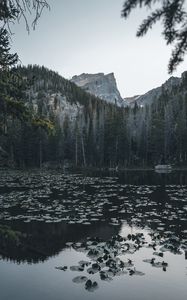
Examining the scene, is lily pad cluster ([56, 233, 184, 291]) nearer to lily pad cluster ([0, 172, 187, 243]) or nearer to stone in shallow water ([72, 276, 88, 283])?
stone in shallow water ([72, 276, 88, 283])

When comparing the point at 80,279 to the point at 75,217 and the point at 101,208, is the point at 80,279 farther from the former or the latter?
the point at 101,208

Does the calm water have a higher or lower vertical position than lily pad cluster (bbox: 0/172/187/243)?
lower

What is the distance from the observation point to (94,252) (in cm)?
1555

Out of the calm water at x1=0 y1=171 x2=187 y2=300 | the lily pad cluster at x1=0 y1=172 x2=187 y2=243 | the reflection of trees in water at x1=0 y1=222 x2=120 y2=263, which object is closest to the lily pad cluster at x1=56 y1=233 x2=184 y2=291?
the calm water at x1=0 y1=171 x2=187 y2=300

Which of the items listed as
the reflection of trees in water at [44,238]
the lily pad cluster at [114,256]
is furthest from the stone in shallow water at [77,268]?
the reflection of trees in water at [44,238]

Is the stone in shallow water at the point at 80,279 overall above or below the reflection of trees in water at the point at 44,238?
below

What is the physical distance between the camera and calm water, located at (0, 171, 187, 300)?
1235 centimetres

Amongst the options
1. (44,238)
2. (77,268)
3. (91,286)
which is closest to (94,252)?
(77,268)

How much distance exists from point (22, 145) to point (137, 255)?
86.2m

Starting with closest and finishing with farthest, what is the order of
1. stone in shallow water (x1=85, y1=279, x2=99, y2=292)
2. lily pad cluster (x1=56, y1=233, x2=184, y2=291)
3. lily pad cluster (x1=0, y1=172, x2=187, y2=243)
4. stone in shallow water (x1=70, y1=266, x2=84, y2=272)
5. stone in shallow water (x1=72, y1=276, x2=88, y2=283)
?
stone in shallow water (x1=85, y1=279, x2=99, y2=292) → stone in shallow water (x1=72, y1=276, x2=88, y2=283) → lily pad cluster (x1=56, y1=233, x2=184, y2=291) → stone in shallow water (x1=70, y1=266, x2=84, y2=272) → lily pad cluster (x1=0, y1=172, x2=187, y2=243)

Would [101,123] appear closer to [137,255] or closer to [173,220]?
[173,220]

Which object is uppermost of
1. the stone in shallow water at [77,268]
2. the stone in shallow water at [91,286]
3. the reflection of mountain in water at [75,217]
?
the reflection of mountain in water at [75,217]

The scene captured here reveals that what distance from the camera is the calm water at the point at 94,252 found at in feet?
40.5

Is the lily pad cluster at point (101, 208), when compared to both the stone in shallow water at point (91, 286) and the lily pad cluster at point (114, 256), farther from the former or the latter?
the stone in shallow water at point (91, 286)
